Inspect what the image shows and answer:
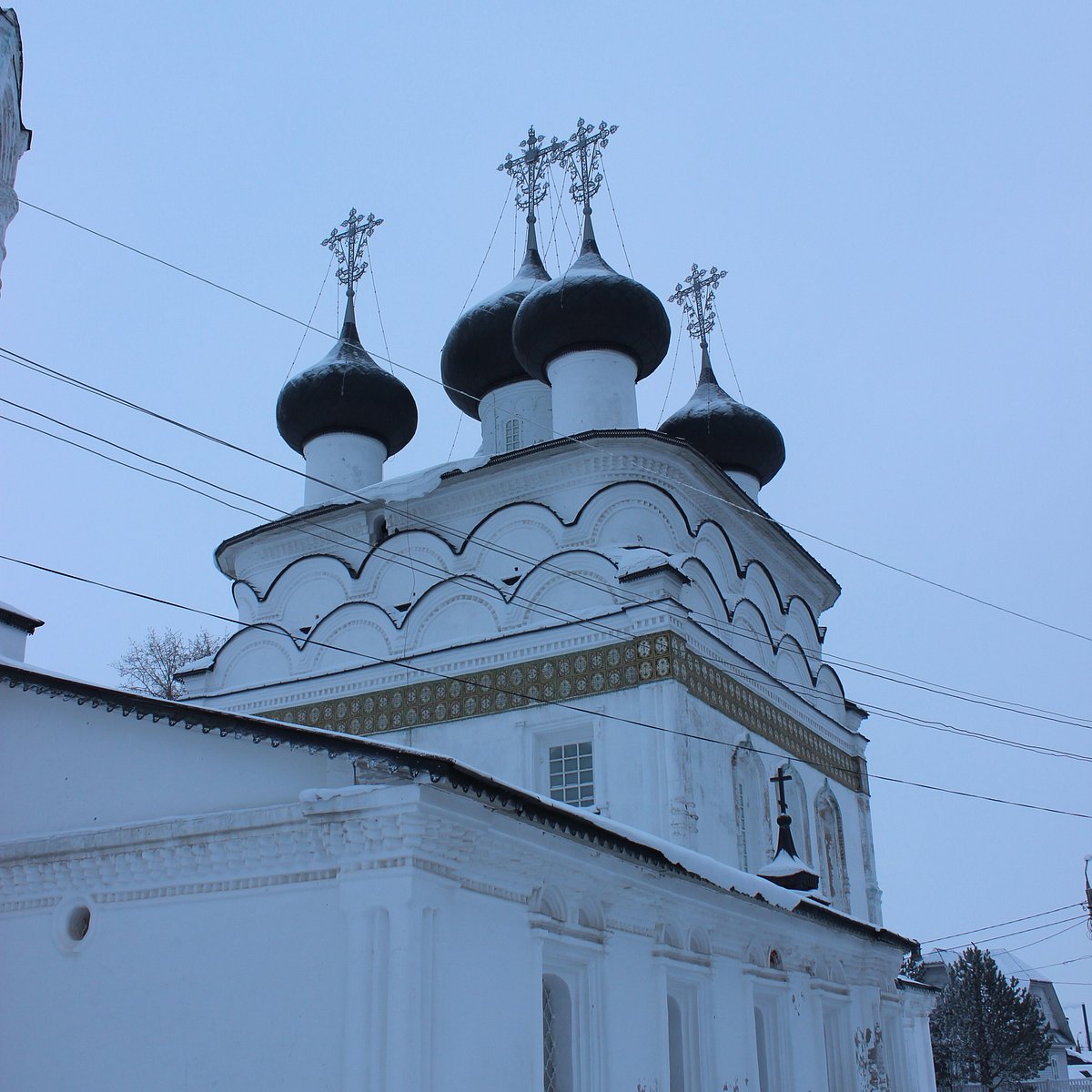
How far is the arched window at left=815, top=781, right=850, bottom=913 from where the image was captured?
11500 millimetres

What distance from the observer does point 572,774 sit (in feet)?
30.7

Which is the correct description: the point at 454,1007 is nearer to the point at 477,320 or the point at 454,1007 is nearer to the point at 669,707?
the point at 669,707

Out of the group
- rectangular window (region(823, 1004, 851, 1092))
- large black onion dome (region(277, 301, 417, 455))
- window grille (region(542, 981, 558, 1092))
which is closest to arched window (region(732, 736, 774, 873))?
rectangular window (region(823, 1004, 851, 1092))

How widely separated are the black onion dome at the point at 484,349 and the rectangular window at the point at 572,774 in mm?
4869

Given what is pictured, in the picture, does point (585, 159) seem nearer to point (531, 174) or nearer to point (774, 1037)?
point (531, 174)

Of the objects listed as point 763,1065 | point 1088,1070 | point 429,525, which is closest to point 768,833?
point 763,1065

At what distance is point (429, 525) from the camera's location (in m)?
11.6

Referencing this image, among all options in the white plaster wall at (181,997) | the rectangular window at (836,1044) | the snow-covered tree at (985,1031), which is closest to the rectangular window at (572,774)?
the rectangular window at (836,1044)

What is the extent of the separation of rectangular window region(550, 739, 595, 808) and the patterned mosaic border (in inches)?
15.5

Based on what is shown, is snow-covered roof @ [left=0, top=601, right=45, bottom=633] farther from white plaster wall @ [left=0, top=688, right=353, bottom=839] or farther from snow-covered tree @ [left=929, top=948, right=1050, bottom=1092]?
snow-covered tree @ [left=929, top=948, right=1050, bottom=1092]

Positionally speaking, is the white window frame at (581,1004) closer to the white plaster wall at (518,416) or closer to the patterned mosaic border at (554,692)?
the patterned mosaic border at (554,692)

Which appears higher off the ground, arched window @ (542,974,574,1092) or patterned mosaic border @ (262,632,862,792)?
patterned mosaic border @ (262,632,862,792)

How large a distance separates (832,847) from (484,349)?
19.9 ft

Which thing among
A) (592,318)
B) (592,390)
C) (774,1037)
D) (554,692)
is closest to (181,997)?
(774,1037)
